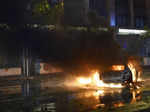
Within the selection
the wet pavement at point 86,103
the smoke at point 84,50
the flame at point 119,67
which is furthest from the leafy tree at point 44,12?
the wet pavement at point 86,103

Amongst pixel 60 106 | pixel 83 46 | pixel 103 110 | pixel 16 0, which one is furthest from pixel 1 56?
pixel 103 110

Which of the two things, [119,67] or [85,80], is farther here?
[85,80]

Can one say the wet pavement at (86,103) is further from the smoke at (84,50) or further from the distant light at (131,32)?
the distant light at (131,32)

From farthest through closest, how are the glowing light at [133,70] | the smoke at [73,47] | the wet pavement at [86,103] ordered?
the smoke at [73,47] < the glowing light at [133,70] < the wet pavement at [86,103]

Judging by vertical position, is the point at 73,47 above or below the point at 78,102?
above

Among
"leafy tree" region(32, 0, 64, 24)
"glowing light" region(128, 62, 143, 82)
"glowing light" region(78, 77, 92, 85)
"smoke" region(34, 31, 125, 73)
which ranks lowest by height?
"glowing light" region(78, 77, 92, 85)

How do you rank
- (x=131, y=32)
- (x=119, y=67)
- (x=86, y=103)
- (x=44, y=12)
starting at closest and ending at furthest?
1. (x=86, y=103)
2. (x=119, y=67)
3. (x=44, y=12)
4. (x=131, y=32)

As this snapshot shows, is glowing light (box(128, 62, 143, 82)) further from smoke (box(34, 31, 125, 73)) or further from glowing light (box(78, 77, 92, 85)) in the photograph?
glowing light (box(78, 77, 92, 85))

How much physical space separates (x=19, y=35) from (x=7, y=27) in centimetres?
84

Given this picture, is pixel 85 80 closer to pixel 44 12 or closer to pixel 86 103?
pixel 86 103

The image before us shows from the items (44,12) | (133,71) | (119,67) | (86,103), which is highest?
(44,12)

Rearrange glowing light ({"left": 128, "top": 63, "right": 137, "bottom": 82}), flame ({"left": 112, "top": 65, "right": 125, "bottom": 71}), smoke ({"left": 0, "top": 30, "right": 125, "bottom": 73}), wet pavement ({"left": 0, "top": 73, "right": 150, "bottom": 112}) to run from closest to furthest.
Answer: wet pavement ({"left": 0, "top": 73, "right": 150, "bottom": 112}) → glowing light ({"left": 128, "top": 63, "right": 137, "bottom": 82}) → flame ({"left": 112, "top": 65, "right": 125, "bottom": 71}) → smoke ({"left": 0, "top": 30, "right": 125, "bottom": 73})

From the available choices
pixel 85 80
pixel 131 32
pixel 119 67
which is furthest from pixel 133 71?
pixel 131 32

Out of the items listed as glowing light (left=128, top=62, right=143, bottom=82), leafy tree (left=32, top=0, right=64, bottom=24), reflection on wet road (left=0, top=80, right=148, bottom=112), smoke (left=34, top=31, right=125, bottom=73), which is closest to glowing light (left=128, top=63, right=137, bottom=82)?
glowing light (left=128, top=62, right=143, bottom=82)
